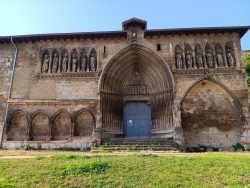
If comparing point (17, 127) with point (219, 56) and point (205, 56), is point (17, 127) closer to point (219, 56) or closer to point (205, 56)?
point (205, 56)

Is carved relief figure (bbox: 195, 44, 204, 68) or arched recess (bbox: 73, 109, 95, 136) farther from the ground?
carved relief figure (bbox: 195, 44, 204, 68)

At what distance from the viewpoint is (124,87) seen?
1576 centimetres

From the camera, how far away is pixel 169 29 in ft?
48.8

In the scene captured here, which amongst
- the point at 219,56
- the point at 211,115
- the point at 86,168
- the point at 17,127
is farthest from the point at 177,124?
the point at 17,127

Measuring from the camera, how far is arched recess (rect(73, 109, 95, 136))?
1415 cm

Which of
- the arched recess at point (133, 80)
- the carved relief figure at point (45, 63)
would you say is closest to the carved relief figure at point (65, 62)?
the carved relief figure at point (45, 63)

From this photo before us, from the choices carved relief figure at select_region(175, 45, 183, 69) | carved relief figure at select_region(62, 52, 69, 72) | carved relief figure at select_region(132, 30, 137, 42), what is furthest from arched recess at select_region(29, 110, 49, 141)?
carved relief figure at select_region(175, 45, 183, 69)

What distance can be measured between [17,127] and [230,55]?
13.5 meters

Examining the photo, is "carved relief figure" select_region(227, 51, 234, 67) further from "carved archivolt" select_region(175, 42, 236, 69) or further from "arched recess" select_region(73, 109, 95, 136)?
"arched recess" select_region(73, 109, 95, 136)

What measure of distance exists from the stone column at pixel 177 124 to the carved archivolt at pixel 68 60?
17.7ft

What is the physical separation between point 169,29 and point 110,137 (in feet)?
24.4

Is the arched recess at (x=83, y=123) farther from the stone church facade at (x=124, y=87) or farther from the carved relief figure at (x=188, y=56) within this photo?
the carved relief figure at (x=188, y=56)

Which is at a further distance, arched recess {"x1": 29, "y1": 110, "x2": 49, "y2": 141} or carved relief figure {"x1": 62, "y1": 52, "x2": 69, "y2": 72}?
carved relief figure {"x1": 62, "y1": 52, "x2": 69, "y2": 72}

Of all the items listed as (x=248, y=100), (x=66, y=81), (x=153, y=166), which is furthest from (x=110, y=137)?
(x=248, y=100)
